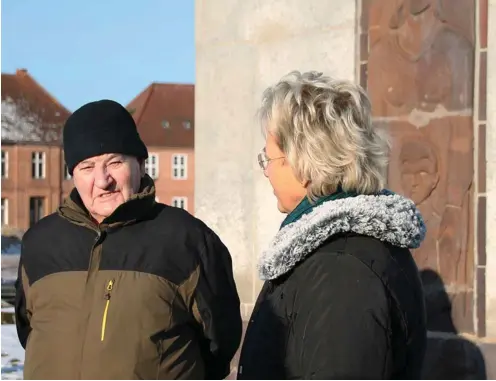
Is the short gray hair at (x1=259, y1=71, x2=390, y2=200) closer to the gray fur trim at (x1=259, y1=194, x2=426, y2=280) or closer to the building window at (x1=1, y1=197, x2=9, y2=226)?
the gray fur trim at (x1=259, y1=194, x2=426, y2=280)

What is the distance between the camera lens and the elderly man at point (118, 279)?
105 inches

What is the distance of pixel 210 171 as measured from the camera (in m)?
5.39

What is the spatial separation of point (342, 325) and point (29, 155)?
199 feet

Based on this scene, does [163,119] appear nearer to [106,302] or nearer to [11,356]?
[11,356]

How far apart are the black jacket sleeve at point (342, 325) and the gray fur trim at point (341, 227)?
0.27ft

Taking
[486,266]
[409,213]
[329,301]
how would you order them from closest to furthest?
[329,301] → [409,213] → [486,266]

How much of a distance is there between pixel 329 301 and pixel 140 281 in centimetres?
89

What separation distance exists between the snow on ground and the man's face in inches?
176

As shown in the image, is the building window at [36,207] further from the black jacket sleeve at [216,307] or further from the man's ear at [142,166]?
the black jacket sleeve at [216,307]

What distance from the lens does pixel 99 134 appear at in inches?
113

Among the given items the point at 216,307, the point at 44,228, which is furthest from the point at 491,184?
the point at 44,228

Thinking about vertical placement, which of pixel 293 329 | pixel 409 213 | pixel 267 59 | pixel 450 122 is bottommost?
pixel 293 329

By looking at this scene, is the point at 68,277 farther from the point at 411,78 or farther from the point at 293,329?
the point at 411,78

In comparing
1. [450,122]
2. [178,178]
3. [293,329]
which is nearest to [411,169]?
[450,122]
